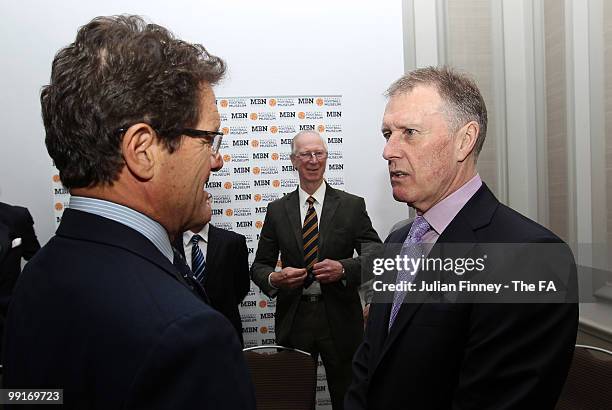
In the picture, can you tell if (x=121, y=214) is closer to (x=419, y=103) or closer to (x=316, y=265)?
(x=419, y=103)

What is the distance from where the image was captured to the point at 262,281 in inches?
135

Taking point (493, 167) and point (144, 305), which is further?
point (493, 167)

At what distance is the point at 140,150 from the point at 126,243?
0.17 meters

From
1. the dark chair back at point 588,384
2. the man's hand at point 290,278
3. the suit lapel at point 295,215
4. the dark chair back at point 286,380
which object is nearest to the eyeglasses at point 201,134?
the dark chair back at point 286,380

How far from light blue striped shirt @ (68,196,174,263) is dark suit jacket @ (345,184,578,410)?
0.83 meters

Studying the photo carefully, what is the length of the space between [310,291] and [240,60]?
2.13 m

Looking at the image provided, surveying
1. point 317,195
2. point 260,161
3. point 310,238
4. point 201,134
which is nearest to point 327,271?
point 310,238

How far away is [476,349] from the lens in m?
1.30

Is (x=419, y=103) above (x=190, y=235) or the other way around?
above

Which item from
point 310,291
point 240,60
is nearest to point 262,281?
point 310,291

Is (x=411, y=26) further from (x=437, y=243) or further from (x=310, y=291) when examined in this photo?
(x=437, y=243)

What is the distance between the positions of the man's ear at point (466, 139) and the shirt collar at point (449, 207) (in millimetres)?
95

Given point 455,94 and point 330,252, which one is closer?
point 455,94

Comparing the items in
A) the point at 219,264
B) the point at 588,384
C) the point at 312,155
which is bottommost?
the point at 588,384
